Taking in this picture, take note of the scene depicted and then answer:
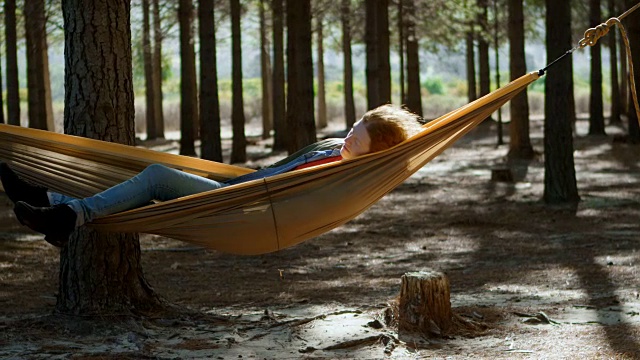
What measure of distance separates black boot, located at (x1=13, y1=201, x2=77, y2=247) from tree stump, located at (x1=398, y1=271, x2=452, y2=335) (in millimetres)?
1813

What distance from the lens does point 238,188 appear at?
3.51 m

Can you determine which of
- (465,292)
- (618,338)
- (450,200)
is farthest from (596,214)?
(618,338)

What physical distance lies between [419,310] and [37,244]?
4.16 meters

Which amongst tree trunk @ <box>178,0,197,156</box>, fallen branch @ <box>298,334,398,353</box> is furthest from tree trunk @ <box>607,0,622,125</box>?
fallen branch @ <box>298,334,398,353</box>

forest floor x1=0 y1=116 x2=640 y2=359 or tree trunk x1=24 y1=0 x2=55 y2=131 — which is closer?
forest floor x1=0 y1=116 x2=640 y2=359

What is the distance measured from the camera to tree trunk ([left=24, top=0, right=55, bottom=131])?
42.0 feet

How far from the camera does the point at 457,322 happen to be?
179 inches

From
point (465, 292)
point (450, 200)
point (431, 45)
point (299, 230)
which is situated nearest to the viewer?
point (299, 230)

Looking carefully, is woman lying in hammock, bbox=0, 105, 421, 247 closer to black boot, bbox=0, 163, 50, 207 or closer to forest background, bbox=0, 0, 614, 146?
black boot, bbox=0, 163, 50, 207

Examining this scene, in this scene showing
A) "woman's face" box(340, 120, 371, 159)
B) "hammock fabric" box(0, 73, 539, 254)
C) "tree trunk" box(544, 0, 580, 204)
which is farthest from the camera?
"tree trunk" box(544, 0, 580, 204)

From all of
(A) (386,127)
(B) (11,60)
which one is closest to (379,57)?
(B) (11,60)

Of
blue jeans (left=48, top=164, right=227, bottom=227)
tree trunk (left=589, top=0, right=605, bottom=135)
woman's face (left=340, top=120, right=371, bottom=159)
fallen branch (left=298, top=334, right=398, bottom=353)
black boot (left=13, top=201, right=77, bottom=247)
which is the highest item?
tree trunk (left=589, top=0, right=605, bottom=135)

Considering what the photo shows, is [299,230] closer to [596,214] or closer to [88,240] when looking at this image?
[88,240]

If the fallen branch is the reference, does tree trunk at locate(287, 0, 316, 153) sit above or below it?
above
